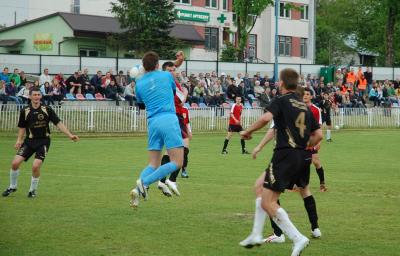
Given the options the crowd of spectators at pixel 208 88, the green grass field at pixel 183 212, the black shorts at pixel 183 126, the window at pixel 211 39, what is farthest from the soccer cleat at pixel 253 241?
the window at pixel 211 39

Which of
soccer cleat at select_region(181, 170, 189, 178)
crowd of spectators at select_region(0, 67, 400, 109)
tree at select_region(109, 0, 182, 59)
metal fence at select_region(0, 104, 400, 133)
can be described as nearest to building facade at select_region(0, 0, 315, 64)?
tree at select_region(109, 0, 182, 59)

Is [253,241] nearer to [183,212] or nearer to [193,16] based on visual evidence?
[183,212]

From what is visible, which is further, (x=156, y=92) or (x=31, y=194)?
(x=31, y=194)

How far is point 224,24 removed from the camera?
67.9 metres

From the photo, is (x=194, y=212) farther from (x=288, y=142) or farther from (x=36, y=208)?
(x=288, y=142)

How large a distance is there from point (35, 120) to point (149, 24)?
39.2 m

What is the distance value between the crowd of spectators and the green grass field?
10547 mm

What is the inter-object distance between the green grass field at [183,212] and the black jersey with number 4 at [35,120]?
1.12 meters

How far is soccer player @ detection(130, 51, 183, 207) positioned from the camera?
1094 cm

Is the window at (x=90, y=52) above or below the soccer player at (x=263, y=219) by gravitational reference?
above

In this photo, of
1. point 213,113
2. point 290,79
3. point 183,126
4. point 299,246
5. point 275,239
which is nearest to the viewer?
point 299,246

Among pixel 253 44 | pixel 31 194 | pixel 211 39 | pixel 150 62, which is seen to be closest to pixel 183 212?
pixel 150 62

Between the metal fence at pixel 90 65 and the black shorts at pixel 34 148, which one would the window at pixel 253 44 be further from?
the black shorts at pixel 34 148

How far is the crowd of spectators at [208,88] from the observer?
32.8 metres
